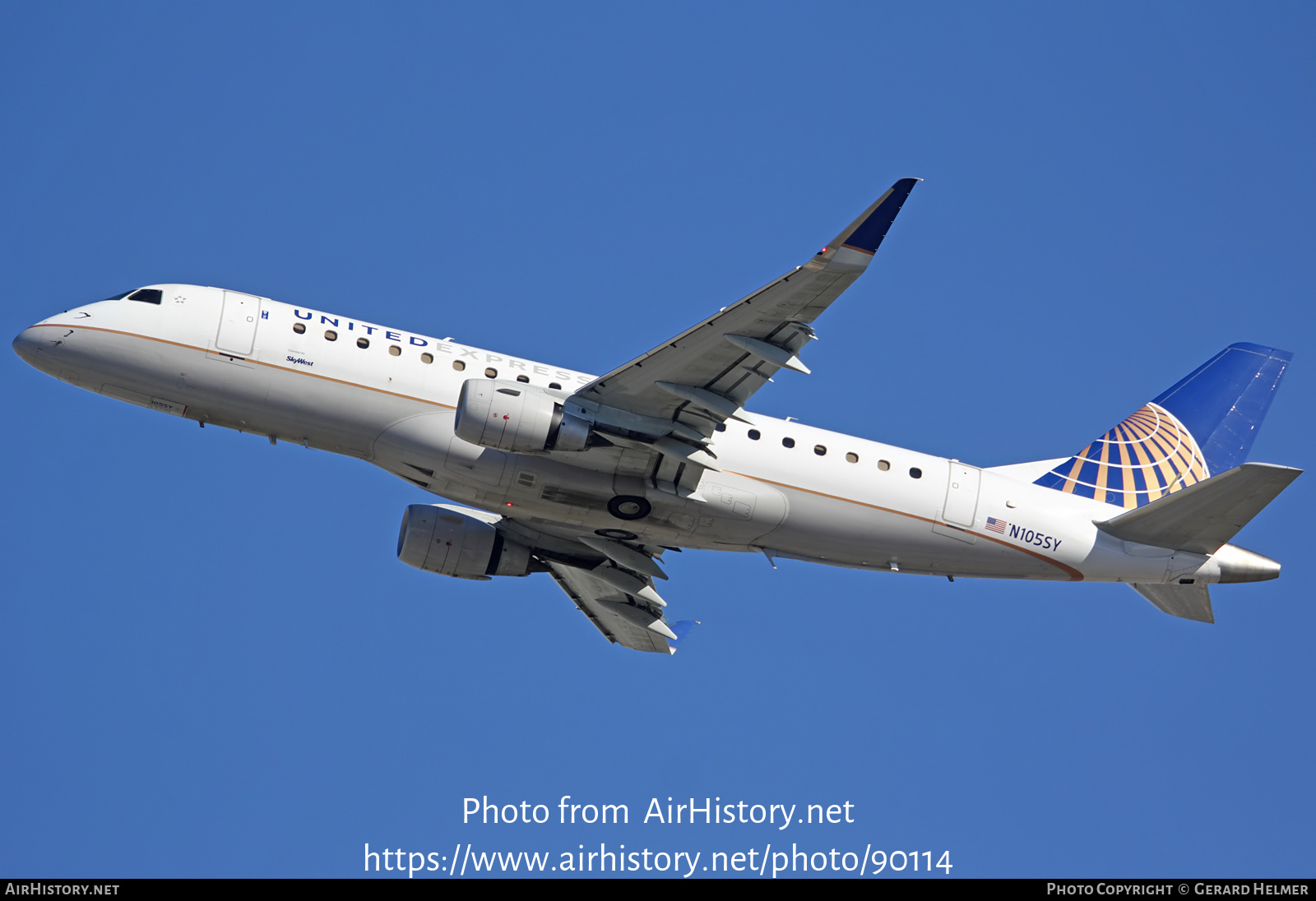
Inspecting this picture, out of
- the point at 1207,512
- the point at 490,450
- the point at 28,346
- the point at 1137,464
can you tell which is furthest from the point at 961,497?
the point at 28,346

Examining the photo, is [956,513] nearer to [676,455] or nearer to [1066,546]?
[1066,546]

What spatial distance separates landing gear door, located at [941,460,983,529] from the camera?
31.5 meters

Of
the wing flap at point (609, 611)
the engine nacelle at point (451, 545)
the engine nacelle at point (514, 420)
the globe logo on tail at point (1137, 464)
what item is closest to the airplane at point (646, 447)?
the engine nacelle at point (514, 420)

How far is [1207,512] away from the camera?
31.1 metres

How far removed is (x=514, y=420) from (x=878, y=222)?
888cm

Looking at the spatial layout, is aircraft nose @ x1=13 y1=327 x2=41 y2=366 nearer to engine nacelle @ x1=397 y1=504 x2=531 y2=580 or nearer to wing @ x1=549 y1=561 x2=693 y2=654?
engine nacelle @ x1=397 y1=504 x2=531 y2=580

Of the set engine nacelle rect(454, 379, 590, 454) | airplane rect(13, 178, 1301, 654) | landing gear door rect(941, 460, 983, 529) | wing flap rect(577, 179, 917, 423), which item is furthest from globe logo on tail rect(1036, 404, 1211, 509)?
engine nacelle rect(454, 379, 590, 454)

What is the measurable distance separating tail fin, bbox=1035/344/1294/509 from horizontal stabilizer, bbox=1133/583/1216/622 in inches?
95.3

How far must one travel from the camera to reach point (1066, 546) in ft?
106

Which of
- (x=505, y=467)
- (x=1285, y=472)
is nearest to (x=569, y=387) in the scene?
(x=505, y=467)

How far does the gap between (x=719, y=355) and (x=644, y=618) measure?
1200cm
